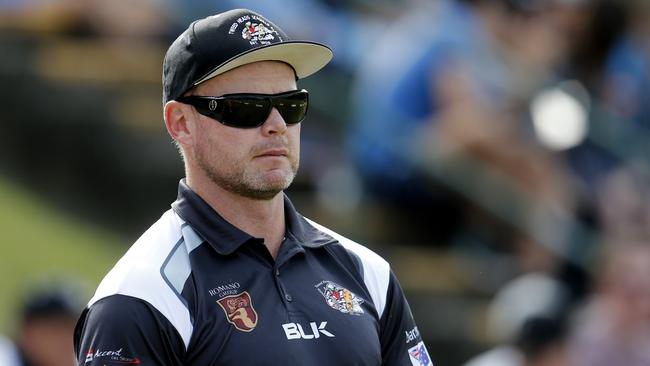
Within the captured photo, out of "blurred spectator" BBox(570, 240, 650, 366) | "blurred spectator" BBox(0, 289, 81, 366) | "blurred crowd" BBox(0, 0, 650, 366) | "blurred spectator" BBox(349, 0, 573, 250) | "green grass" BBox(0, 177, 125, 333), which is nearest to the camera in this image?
"blurred spectator" BBox(0, 289, 81, 366)

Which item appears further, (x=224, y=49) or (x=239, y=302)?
(x=224, y=49)

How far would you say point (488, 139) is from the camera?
26.2ft

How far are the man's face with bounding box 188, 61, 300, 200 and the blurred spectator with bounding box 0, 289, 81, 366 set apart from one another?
9.87 ft

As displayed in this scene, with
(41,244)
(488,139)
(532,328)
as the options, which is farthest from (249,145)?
(41,244)

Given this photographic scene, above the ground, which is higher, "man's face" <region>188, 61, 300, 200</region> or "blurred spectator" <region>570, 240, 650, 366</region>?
"man's face" <region>188, 61, 300, 200</region>

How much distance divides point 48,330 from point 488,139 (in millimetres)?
2822

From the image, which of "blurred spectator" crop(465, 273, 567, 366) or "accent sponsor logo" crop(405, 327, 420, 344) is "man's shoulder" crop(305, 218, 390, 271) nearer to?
"accent sponsor logo" crop(405, 327, 420, 344)

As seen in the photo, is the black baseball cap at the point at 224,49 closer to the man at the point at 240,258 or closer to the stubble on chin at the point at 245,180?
the man at the point at 240,258

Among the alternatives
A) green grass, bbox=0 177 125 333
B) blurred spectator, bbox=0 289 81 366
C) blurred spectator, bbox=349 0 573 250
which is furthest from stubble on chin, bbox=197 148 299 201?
green grass, bbox=0 177 125 333

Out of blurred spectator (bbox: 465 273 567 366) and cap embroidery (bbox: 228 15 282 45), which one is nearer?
cap embroidery (bbox: 228 15 282 45)

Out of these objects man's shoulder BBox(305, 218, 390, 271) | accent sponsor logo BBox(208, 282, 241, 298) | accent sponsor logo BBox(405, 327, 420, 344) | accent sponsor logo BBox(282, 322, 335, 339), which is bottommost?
accent sponsor logo BBox(405, 327, 420, 344)

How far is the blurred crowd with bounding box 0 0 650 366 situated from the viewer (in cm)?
768

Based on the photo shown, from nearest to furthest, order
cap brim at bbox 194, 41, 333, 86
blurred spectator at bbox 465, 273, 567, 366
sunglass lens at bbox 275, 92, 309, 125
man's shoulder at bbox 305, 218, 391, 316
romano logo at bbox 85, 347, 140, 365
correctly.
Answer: romano logo at bbox 85, 347, 140, 365
cap brim at bbox 194, 41, 333, 86
sunglass lens at bbox 275, 92, 309, 125
man's shoulder at bbox 305, 218, 391, 316
blurred spectator at bbox 465, 273, 567, 366

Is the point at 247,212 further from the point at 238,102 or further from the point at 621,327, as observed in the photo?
the point at 621,327
